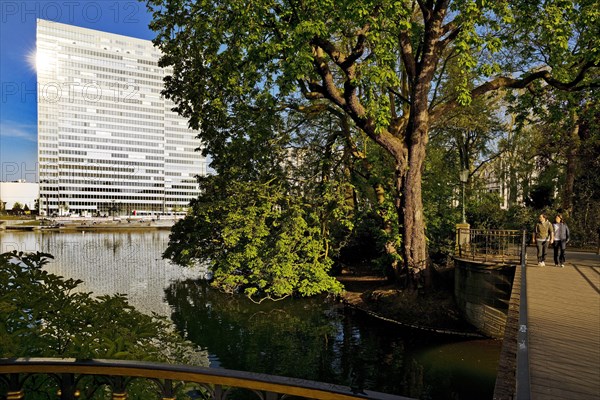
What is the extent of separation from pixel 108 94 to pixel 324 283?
141 metres

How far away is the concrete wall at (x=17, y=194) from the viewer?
15625 cm

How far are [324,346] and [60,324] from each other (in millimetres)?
13568

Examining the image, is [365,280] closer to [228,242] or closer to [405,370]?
[228,242]

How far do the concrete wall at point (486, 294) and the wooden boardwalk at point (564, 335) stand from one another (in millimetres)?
1412

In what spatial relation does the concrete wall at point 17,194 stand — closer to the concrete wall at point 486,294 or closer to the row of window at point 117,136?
the row of window at point 117,136

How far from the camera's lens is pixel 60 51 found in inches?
5281

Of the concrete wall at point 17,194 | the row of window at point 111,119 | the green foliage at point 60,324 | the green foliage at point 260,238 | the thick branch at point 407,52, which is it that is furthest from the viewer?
the concrete wall at point 17,194

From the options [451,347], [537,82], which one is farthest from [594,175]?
[451,347]

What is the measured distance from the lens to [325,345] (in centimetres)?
1720

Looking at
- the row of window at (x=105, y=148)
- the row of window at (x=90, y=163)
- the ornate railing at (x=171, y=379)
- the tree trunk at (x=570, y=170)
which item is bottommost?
the ornate railing at (x=171, y=379)

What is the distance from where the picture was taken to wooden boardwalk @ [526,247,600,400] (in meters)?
5.90

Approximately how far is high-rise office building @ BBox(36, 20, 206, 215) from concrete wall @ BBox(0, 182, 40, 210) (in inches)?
1058

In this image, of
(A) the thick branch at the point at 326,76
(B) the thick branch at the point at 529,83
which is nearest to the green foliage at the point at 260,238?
(A) the thick branch at the point at 326,76

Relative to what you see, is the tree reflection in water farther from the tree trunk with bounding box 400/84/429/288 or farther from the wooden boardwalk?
the wooden boardwalk
